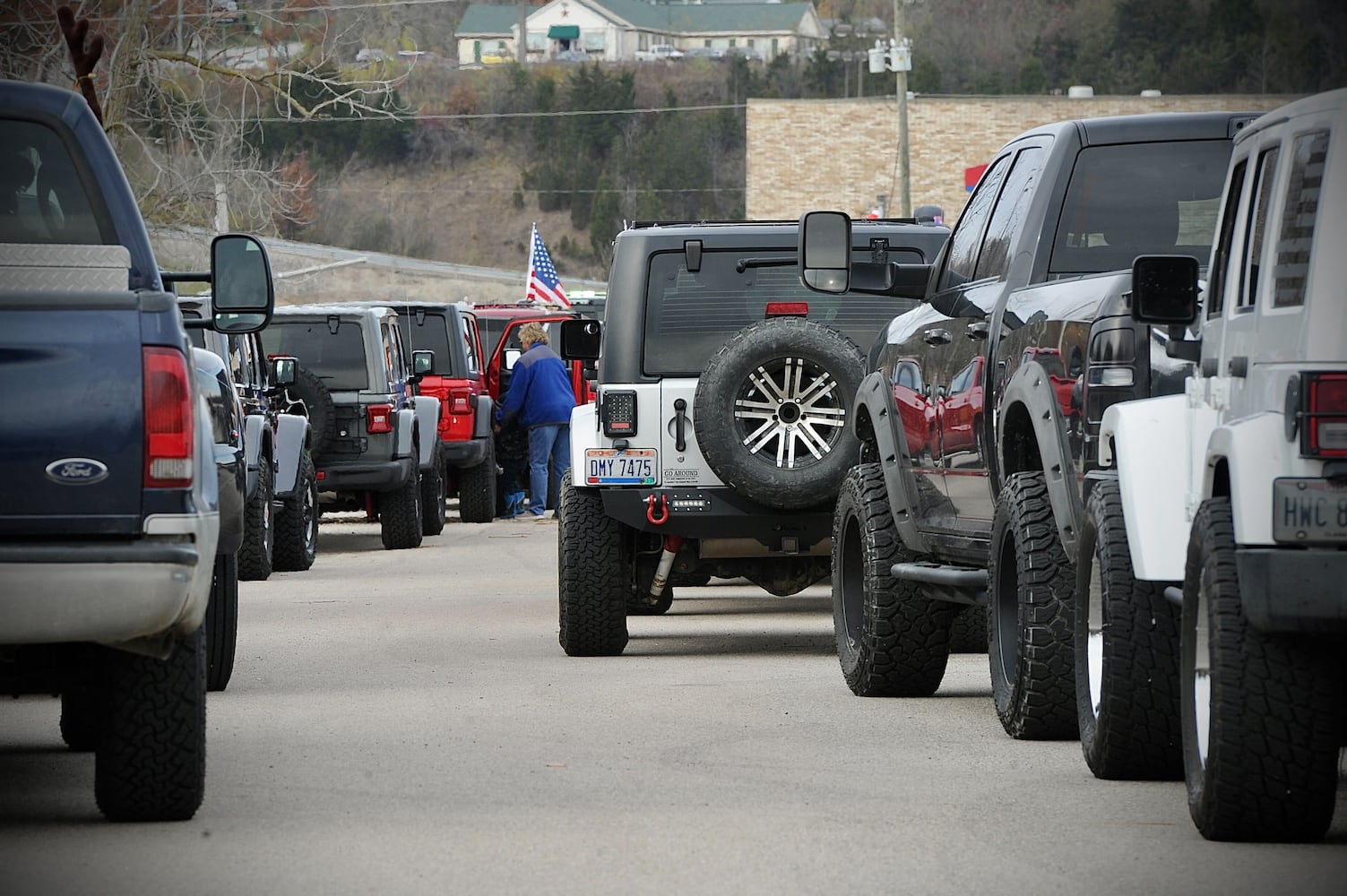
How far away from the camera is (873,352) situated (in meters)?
10.6

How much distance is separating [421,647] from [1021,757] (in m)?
4.79

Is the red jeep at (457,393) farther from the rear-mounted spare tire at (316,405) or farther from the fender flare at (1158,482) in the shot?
the fender flare at (1158,482)

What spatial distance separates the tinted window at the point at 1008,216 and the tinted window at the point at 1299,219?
259cm

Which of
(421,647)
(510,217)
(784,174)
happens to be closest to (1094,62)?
(784,174)

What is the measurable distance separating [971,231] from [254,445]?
763 centimetres

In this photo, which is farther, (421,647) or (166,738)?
(421,647)

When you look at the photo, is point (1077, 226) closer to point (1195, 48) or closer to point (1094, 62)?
point (1195, 48)

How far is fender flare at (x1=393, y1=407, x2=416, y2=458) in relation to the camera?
20.3 meters

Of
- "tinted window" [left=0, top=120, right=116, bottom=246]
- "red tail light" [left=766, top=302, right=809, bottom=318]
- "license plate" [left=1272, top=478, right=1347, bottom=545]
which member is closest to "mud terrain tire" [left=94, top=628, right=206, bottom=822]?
"tinted window" [left=0, top=120, right=116, bottom=246]

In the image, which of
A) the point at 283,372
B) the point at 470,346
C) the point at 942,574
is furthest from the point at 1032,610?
the point at 470,346

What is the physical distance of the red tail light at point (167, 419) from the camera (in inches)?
235

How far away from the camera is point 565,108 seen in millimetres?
142500

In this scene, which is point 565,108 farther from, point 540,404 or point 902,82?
point 540,404

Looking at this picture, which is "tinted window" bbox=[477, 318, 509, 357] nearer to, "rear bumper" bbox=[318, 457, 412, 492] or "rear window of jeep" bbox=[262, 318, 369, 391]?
"rear window of jeep" bbox=[262, 318, 369, 391]
